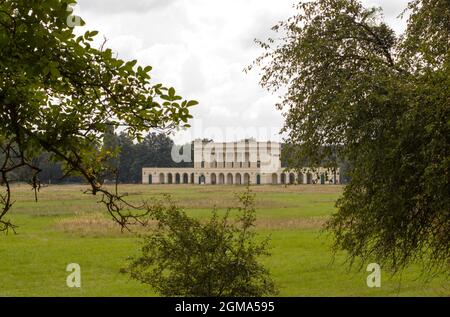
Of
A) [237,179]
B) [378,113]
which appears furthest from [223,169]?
[378,113]

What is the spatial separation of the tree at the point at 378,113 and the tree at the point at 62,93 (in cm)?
607

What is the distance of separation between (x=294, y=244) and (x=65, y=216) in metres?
24.1

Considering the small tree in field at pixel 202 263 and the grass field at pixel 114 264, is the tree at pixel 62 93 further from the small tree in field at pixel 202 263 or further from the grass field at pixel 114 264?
the small tree in field at pixel 202 263

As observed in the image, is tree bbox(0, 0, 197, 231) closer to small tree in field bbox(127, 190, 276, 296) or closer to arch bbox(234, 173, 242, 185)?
small tree in field bbox(127, 190, 276, 296)

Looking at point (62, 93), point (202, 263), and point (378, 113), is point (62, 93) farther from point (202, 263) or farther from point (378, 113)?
point (378, 113)

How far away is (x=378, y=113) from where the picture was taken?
468 inches

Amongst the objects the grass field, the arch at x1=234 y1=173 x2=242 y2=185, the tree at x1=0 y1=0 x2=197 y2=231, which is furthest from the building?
the tree at x1=0 y1=0 x2=197 y2=231

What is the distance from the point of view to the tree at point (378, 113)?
1072cm

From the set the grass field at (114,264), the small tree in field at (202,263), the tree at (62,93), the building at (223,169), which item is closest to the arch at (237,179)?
the building at (223,169)

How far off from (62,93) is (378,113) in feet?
24.9

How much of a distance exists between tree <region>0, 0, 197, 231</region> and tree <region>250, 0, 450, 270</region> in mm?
6071

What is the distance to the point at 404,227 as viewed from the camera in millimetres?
12273

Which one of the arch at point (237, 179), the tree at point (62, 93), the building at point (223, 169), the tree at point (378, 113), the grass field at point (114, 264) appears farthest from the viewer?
the arch at point (237, 179)

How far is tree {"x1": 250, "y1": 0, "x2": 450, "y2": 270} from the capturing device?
35.2ft
